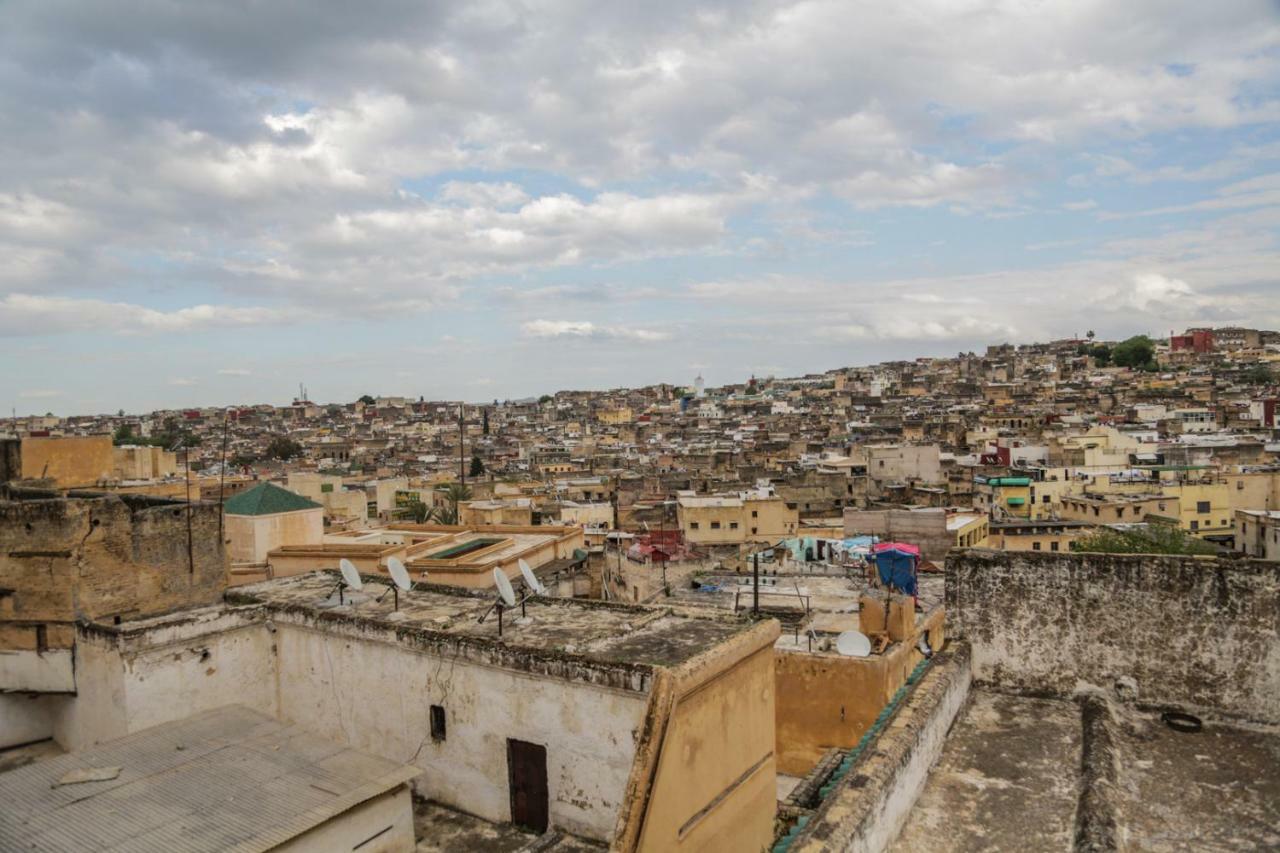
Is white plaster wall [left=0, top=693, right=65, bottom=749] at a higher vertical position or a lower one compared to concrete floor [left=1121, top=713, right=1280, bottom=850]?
lower

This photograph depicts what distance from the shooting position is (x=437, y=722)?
10070mm

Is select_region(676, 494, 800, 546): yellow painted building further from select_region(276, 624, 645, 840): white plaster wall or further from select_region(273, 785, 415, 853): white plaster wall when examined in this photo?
select_region(273, 785, 415, 853): white plaster wall

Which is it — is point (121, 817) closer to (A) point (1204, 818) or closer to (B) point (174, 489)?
(A) point (1204, 818)

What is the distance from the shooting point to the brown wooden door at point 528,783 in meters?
9.11

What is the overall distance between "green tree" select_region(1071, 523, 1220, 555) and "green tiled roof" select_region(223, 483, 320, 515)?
73.9 ft

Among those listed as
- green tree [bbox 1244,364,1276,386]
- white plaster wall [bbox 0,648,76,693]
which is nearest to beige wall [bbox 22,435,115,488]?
white plaster wall [bbox 0,648,76,693]

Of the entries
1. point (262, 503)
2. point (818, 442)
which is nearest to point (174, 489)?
point (262, 503)

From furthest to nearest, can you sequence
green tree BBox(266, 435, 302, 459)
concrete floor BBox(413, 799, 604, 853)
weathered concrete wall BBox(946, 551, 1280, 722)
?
green tree BBox(266, 435, 302, 459) < concrete floor BBox(413, 799, 604, 853) < weathered concrete wall BBox(946, 551, 1280, 722)

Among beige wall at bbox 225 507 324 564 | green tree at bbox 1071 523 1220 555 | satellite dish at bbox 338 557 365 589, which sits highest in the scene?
satellite dish at bbox 338 557 365 589

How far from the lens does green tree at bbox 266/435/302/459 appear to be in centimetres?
8204

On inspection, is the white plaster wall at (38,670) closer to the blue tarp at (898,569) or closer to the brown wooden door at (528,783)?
the brown wooden door at (528,783)

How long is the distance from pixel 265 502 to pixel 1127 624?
17508 mm

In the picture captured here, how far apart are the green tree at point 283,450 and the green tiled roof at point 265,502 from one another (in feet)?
209

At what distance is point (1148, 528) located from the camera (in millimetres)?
30641
